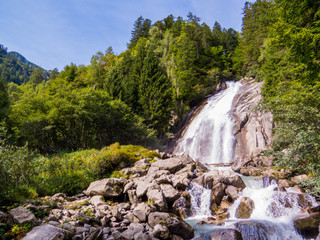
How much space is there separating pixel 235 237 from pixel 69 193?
25.3 feet

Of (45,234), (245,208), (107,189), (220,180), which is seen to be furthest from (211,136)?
(45,234)

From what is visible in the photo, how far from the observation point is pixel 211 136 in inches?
886

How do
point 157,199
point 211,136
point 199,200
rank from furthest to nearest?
point 211,136
point 199,200
point 157,199

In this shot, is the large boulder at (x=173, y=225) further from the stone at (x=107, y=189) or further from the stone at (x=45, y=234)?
the stone at (x=45, y=234)

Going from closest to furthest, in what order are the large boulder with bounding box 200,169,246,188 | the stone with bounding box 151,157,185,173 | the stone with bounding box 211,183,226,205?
the stone with bounding box 211,183,226,205 → the large boulder with bounding box 200,169,246,188 → the stone with bounding box 151,157,185,173

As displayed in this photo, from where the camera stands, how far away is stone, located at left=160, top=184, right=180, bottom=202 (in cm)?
905

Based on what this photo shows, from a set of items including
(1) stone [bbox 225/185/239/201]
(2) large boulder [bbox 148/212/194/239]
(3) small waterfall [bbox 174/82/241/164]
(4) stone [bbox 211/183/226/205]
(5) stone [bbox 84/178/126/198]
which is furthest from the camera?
(3) small waterfall [bbox 174/82/241/164]

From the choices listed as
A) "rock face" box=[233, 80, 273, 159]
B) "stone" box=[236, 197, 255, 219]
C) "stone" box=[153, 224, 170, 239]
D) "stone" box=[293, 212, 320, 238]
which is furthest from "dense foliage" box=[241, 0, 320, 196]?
"stone" box=[153, 224, 170, 239]

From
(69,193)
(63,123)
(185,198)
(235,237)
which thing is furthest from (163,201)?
(63,123)

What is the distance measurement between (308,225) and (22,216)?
9.56m

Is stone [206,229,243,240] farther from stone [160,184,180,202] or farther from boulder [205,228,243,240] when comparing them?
stone [160,184,180,202]

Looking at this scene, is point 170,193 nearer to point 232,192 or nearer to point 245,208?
point 232,192

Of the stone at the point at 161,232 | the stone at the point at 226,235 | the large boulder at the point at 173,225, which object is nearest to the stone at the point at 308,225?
the stone at the point at 226,235

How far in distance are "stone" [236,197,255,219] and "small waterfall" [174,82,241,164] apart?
1109cm
